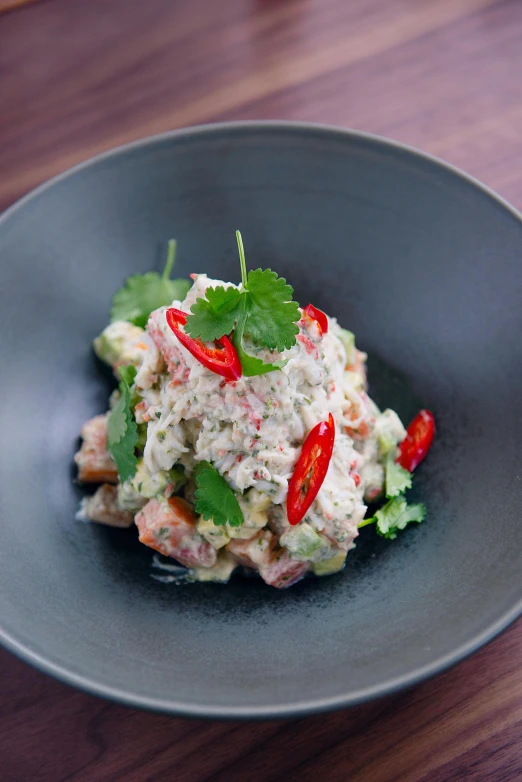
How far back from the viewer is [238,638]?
223 cm

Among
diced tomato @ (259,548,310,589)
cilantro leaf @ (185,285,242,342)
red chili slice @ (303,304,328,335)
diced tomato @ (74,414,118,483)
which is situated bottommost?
diced tomato @ (259,548,310,589)

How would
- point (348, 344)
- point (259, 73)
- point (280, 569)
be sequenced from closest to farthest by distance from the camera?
point (280, 569), point (348, 344), point (259, 73)

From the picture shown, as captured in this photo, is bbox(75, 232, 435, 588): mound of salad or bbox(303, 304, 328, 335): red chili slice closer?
bbox(75, 232, 435, 588): mound of salad

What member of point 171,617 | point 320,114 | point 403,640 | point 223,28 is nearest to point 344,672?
point 403,640

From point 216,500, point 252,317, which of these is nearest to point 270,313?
point 252,317

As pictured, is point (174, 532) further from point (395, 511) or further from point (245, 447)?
point (395, 511)

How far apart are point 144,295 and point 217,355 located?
0.75 m

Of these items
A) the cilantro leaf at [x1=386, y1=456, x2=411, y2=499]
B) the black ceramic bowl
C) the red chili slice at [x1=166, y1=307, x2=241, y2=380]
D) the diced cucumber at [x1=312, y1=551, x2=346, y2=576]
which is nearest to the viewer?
the black ceramic bowl

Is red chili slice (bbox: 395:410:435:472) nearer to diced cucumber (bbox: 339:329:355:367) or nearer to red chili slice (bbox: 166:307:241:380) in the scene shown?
diced cucumber (bbox: 339:329:355:367)

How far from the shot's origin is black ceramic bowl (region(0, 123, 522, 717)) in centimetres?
206

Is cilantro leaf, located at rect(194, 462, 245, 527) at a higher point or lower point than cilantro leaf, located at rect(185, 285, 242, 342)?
lower

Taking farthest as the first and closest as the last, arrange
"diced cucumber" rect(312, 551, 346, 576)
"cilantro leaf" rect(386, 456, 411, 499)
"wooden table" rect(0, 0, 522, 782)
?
"wooden table" rect(0, 0, 522, 782) → "cilantro leaf" rect(386, 456, 411, 499) → "diced cucumber" rect(312, 551, 346, 576)

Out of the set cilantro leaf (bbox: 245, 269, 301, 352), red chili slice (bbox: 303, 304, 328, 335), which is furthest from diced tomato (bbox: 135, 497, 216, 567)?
red chili slice (bbox: 303, 304, 328, 335)

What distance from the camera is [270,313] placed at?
2.22m
